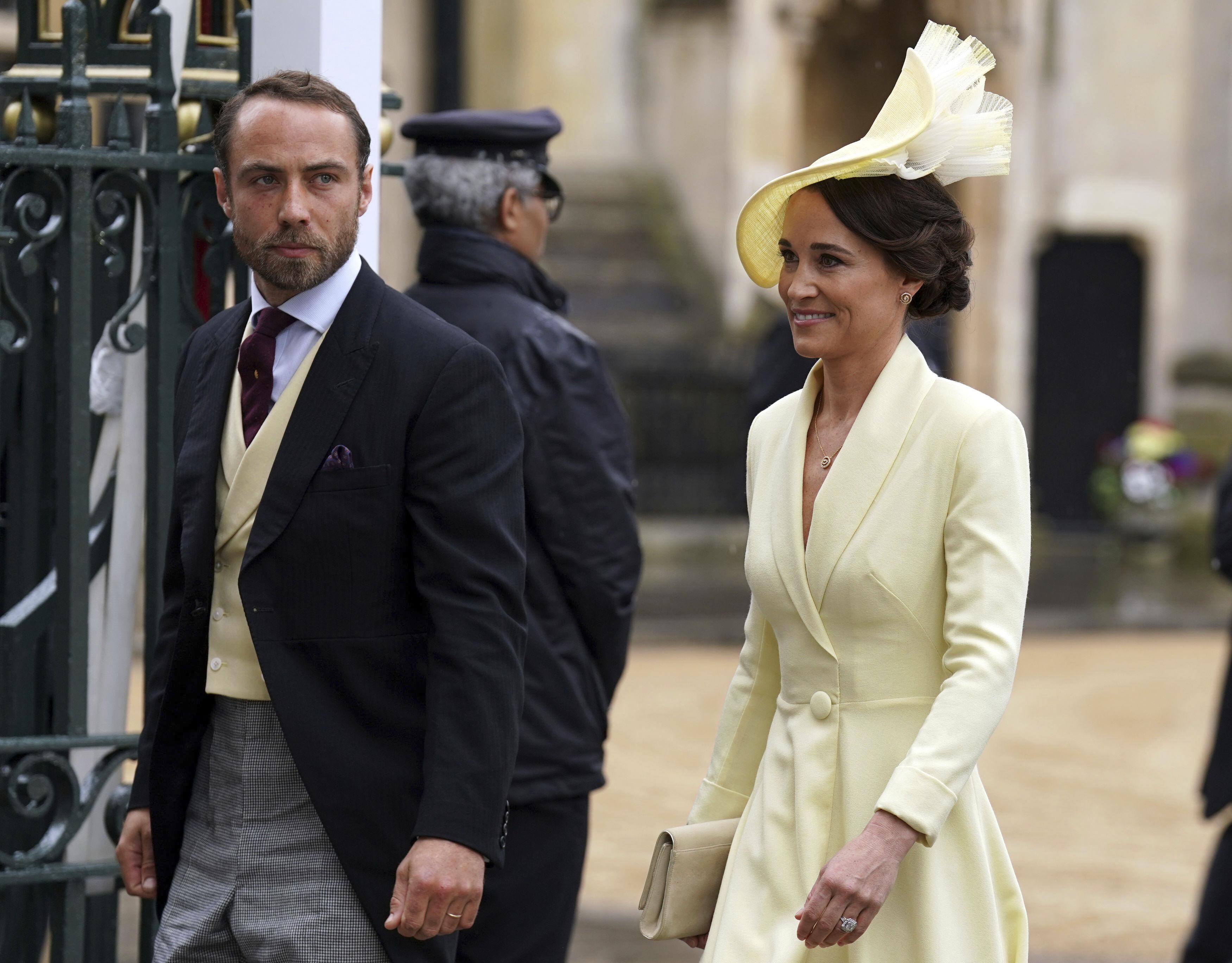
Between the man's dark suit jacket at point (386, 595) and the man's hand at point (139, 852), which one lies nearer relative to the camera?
the man's dark suit jacket at point (386, 595)

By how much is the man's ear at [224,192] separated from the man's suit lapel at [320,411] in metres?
0.21

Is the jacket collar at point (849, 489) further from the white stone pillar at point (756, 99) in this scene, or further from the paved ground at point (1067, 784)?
the white stone pillar at point (756, 99)

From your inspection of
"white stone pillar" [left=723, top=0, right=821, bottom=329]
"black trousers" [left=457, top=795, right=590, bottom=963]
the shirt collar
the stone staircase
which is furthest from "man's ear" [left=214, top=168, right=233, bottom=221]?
"white stone pillar" [left=723, top=0, right=821, bottom=329]

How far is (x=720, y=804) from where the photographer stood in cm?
291

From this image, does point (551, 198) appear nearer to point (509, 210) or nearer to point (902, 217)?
point (509, 210)

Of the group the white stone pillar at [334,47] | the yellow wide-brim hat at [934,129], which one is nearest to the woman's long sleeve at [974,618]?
the yellow wide-brim hat at [934,129]

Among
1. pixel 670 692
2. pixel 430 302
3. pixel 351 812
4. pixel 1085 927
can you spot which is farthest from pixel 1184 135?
pixel 351 812

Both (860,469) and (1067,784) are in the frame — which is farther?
(1067,784)

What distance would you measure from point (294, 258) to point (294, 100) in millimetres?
213

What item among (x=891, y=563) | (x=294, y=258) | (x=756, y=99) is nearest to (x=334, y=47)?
(x=294, y=258)

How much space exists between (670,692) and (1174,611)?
5098mm

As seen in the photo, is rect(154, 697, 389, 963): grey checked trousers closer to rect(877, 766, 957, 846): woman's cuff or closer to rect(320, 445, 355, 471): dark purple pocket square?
rect(320, 445, 355, 471): dark purple pocket square

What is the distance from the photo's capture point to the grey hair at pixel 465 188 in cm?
398

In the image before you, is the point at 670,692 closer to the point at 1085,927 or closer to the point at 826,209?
the point at 1085,927
